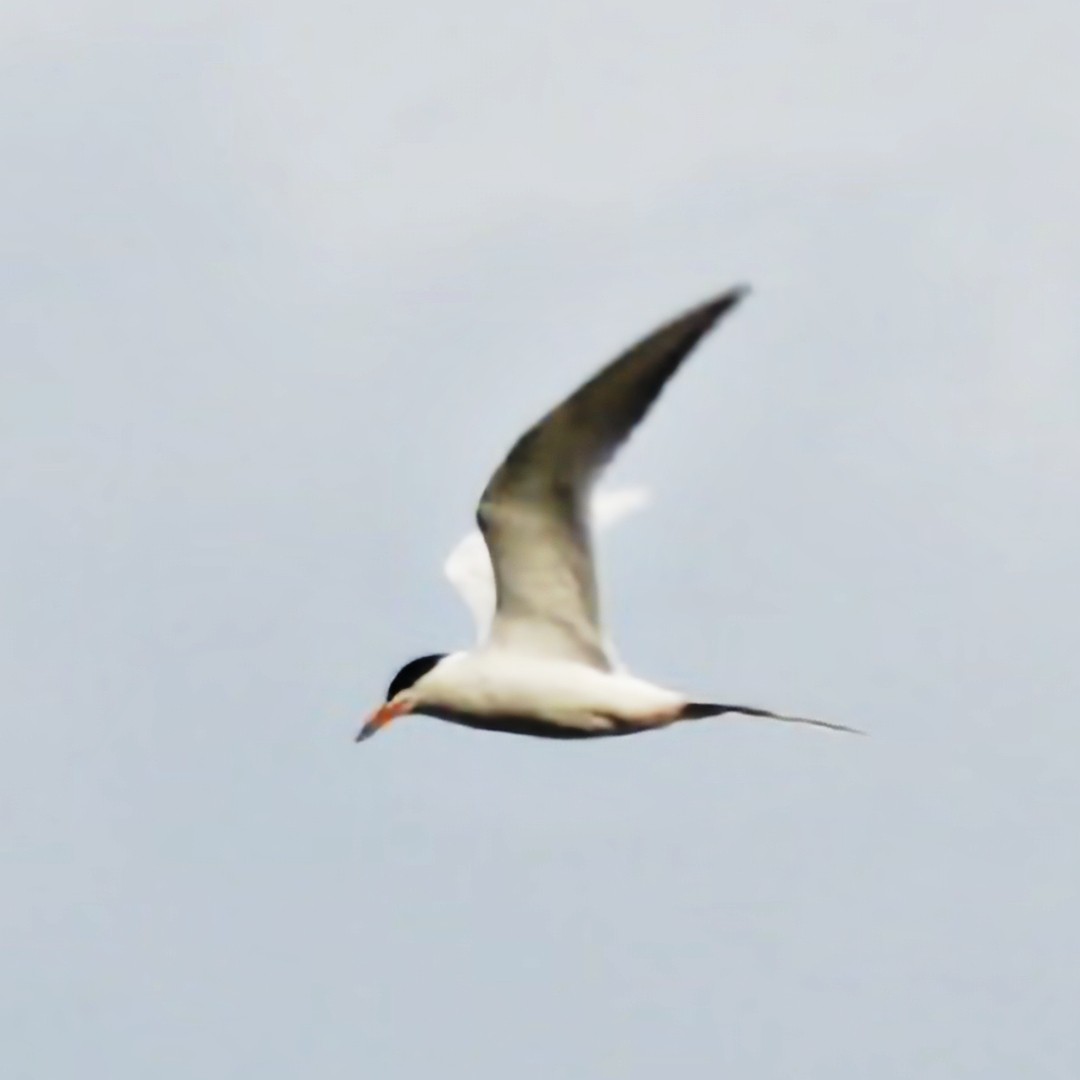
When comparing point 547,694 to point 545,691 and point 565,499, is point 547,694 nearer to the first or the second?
point 545,691

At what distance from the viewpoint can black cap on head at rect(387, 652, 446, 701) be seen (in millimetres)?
15922

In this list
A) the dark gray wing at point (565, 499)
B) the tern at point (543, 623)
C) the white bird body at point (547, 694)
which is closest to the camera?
the dark gray wing at point (565, 499)

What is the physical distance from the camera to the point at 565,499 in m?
14.7

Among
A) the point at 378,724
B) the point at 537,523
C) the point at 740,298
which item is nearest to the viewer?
the point at 740,298

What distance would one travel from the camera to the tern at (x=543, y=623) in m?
14.3

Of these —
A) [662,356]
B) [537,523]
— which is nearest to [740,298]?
[662,356]

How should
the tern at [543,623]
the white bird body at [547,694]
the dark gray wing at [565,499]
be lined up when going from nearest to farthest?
1. the dark gray wing at [565,499]
2. the tern at [543,623]
3. the white bird body at [547,694]

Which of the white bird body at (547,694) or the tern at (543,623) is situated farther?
the white bird body at (547,694)

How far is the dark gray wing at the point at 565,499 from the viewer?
1358 cm

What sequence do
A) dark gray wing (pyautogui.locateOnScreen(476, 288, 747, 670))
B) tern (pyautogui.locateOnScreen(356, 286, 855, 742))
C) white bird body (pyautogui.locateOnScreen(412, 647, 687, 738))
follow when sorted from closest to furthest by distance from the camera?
dark gray wing (pyautogui.locateOnScreen(476, 288, 747, 670)), tern (pyautogui.locateOnScreen(356, 286, 855, 742)), white bird body (pyautogui.locateOnScreen(412, 647, 687, 738))

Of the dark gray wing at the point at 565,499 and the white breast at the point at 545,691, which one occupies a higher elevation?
the dark gray wing at the point at 565,499

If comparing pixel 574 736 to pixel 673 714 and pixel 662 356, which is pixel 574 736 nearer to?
pixel 673 714

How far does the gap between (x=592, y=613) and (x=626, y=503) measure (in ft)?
5.54

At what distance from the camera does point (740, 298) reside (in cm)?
1305
